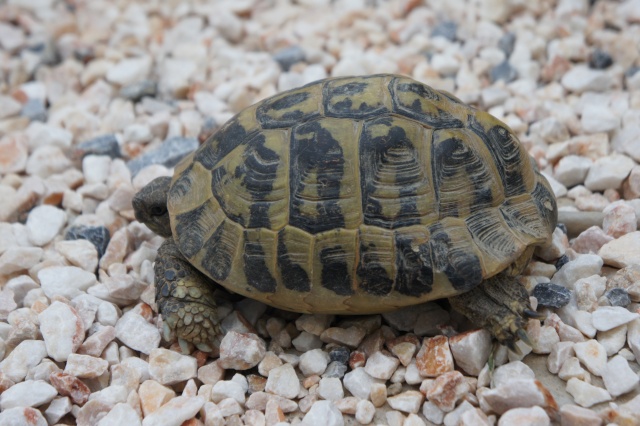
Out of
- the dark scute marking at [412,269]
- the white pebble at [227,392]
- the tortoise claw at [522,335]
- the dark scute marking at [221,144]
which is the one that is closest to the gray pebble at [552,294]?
the tortoise claw at [522,335]

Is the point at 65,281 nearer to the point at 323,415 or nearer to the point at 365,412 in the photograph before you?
the point at 323,415

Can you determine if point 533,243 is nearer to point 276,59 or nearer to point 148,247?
point 148,247

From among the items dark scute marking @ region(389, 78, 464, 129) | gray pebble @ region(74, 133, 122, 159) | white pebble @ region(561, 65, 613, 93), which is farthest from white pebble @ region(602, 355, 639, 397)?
gray pebble @ region(74, 133, 122, 159)

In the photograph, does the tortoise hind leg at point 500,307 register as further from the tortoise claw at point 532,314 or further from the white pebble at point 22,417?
the white pebble at point 22,417

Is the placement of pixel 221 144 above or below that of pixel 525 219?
above

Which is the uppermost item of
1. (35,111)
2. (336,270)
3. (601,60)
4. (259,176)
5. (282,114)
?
(282,114)

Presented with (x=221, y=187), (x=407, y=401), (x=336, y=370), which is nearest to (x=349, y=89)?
(x=221, y=187)

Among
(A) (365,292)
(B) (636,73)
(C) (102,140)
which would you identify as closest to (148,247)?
(C) (102,140)

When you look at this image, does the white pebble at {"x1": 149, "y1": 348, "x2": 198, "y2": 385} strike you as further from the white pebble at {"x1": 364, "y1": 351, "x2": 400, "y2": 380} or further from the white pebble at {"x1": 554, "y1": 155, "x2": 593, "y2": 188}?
the white pebble at {"x1": 554, "y1": 155, "x2": 593, "y2": 188}
